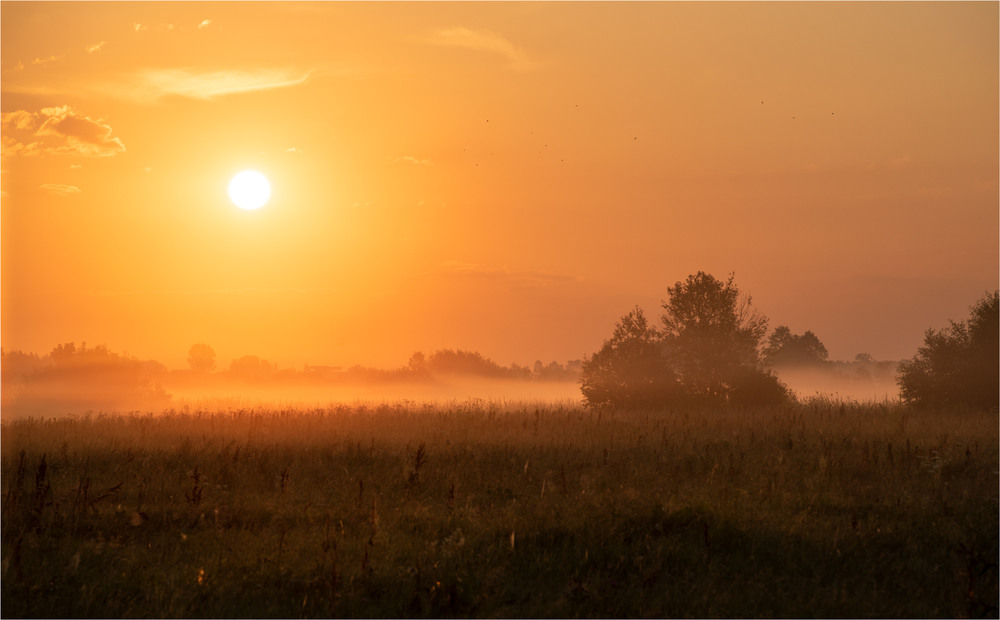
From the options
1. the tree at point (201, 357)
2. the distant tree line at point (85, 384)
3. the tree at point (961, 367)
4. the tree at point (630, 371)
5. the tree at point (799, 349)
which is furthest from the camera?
the tree at point (201, 357)

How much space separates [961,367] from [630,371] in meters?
11.6

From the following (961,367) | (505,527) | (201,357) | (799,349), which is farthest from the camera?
(201,357)

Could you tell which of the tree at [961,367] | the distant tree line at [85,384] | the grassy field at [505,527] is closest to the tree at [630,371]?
the tree at [961,367]

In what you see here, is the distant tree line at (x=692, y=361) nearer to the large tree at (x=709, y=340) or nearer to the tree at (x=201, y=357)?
the large tree at (x=709, y=340)

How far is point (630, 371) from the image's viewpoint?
31.1m

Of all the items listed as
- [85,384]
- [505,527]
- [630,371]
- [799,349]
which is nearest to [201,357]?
[85,384]

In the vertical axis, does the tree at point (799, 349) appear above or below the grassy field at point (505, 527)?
above

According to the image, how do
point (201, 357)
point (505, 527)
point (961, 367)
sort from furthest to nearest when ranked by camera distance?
point (201, 357)
point (961, 367)
point (505, 527)

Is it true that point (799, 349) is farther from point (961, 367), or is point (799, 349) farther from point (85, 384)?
point (85, 384)

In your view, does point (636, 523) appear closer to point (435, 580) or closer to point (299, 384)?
point (435, 580)

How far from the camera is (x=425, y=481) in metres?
13.3

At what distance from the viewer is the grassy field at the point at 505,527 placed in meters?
8.69

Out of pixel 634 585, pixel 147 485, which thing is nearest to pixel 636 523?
pixel 634 585

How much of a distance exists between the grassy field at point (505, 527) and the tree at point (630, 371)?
43.7 feet
